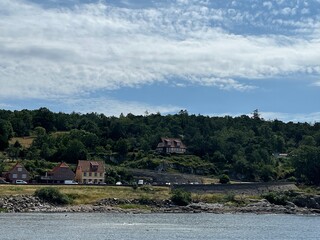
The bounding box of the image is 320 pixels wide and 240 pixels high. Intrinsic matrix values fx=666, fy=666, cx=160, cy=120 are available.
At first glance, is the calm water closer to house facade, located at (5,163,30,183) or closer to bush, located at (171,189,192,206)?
bush, located at (171,189,192,206)

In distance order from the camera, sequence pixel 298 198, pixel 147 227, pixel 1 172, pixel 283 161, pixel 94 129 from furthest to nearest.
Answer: pixel 94 129 → pixel 283 161 → pixel 1 172 → pixel 298 198 → pixel 147 227

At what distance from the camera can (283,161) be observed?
14138 cm

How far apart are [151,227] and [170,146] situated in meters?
80.8

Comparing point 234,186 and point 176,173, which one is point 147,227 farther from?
point 176,173

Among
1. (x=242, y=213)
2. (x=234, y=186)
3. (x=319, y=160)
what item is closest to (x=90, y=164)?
(x=234, y=186)

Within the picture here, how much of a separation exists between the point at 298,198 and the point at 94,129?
65.0 metres

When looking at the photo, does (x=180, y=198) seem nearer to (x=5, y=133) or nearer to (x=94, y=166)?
(x=94, y=166)

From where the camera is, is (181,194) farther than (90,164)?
No

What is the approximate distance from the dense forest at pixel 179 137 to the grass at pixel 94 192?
24817mm

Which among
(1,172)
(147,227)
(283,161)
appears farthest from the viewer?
(283,161)

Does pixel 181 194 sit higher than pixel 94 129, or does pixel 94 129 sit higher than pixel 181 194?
pixel 94 129

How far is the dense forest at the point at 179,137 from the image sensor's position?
12431 cm

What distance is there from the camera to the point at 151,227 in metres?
63.8

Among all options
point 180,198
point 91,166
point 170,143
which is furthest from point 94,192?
point 170,143
